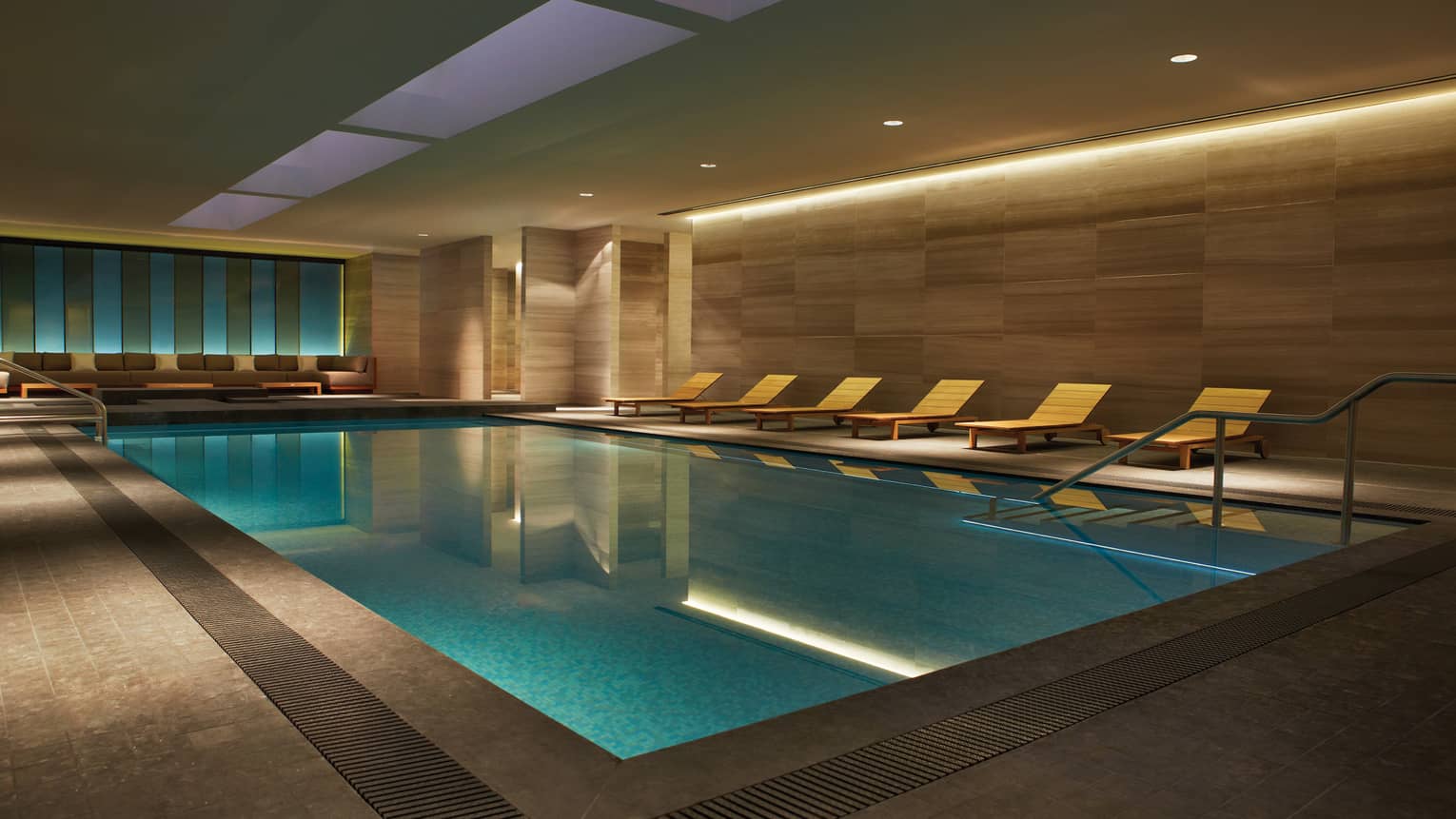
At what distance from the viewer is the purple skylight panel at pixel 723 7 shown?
21.3 ft

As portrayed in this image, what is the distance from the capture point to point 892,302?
1350cm

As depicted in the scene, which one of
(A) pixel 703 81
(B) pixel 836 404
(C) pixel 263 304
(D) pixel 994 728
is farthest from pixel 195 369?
(D) pixel 994 728

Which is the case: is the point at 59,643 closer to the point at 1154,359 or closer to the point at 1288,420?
the point at 1288,420

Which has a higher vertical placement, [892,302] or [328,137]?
[328,137]

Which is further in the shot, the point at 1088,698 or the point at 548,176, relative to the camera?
the point at 548,176

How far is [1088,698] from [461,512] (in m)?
5.12

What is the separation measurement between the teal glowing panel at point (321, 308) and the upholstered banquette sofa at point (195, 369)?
1.39m

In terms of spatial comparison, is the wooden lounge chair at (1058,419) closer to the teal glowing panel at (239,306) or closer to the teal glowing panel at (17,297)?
the teal glowing panel at (239,306)

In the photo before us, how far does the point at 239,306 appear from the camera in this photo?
24.0 meters

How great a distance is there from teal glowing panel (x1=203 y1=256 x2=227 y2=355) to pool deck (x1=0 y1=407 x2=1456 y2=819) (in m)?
22.1

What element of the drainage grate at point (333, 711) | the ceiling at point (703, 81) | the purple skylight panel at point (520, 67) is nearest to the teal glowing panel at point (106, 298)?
the ceiling at point (703, 81)

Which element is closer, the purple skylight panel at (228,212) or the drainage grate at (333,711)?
the drainage grate at (333,711)

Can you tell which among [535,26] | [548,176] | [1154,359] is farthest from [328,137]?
[1154,359]

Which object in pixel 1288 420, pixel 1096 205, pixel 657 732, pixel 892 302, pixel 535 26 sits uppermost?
pixel 535 26
